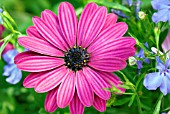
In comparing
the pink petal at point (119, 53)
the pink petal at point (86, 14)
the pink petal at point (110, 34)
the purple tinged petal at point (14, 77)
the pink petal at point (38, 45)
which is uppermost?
Result: the pink petal at point (86, 14)

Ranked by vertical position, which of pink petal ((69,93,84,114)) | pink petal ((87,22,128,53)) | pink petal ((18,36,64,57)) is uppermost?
pink petal ((18,36,64,57))

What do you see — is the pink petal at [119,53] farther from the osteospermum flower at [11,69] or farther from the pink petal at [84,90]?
the osteospermum flower at [11,69]

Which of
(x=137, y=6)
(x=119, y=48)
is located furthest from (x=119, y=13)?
(x=119, y=48)

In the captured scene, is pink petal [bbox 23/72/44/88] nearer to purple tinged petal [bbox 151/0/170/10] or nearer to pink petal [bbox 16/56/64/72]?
pink petal [bbox 16/56/64/72]

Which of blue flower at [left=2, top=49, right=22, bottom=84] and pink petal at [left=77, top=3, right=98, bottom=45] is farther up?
pink petal at [left=77, top=3, right=98, bottom=45]

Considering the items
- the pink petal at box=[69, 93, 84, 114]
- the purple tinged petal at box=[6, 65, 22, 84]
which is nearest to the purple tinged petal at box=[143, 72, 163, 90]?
the pink petal at box=[69, 93, 84, 114]

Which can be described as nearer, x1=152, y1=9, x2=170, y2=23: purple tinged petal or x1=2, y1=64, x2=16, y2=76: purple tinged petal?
x1=152, y1=9, x2=170, y2=23: purple tinged petal

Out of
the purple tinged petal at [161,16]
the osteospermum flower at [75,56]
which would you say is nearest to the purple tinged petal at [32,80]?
the osteospermum flower at [75,56]
